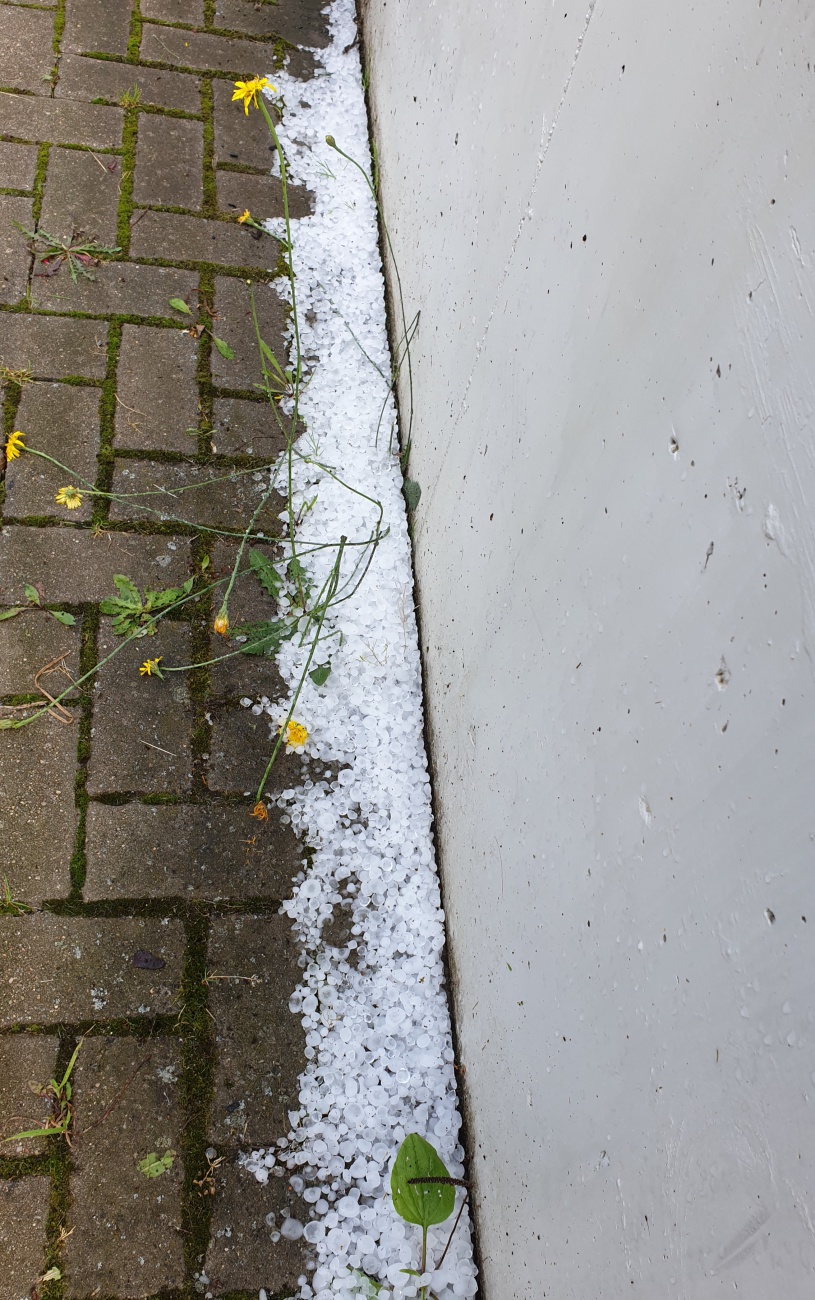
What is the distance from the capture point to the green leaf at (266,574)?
218 cm

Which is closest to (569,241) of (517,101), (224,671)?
(517,101)

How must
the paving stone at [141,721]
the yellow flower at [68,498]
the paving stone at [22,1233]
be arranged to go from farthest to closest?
the yellow flower at [68,498] < the paving stone at [141,721] < the paving stone at [22,1233]

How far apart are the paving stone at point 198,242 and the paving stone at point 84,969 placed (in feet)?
6.29

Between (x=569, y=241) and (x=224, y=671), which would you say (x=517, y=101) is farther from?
(x=224, y=671)

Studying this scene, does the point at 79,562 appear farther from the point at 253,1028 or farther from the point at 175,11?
the point at 175,11

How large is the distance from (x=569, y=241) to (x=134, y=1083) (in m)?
1.62

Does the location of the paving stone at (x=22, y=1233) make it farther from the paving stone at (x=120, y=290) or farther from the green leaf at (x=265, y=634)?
the paving stone at (x=120, y=290)

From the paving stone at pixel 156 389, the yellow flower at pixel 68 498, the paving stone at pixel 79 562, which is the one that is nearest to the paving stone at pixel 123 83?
the paving stone at pixel 156 389

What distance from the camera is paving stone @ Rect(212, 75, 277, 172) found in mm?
2900

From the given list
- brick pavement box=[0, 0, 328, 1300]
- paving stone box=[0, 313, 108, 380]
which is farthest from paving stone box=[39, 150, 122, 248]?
paving stone box=[0, 313, 108, 380]

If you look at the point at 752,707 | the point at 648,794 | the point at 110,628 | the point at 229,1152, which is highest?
the point at 752,707

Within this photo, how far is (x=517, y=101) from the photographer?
4.90 feet

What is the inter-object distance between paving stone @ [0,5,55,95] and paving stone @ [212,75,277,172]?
54 centimetres

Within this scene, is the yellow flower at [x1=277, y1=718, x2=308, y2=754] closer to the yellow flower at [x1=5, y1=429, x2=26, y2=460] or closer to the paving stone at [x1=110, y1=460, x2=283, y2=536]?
the paving stone at [x1=110, y1=460, x2=283, y2=536]
